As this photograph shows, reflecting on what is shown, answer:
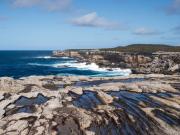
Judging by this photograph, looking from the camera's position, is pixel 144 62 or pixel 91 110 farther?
pixel 144 62

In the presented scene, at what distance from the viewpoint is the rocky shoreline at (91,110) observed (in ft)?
116

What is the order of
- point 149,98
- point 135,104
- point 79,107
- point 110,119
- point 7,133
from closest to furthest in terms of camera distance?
point 7,133 < point 110,119 < point 79,107 < point 135,104 < point 149,98

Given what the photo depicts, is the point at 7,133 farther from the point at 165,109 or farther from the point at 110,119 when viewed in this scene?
the point at 165,109

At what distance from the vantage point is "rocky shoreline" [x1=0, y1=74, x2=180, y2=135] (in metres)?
35.3

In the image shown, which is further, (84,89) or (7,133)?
(84,89)

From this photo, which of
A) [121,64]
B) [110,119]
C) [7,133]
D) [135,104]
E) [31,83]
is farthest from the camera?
[121,64]

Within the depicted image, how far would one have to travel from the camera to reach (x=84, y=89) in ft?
179

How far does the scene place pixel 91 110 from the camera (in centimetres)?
4138

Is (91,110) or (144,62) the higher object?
(91,110)

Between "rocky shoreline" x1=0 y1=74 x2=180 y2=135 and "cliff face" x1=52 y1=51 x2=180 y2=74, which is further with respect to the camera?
"cliff face" x1=52 y1=51 x2=180 y2=74

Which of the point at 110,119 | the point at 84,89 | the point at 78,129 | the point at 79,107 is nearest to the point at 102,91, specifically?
the point at 84,89

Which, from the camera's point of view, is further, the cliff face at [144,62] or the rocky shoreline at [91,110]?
the cliff face at [144,62]

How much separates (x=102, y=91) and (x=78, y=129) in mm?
19404

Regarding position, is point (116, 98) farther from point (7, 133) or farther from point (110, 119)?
point (7, 133)
